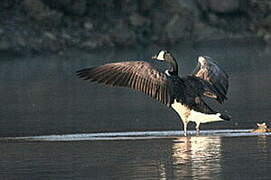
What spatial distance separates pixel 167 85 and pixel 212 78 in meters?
1.12

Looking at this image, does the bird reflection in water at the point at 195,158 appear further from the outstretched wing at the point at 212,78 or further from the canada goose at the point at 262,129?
the outstretched wing at the point at 212,78

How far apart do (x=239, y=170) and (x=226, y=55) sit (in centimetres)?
2235

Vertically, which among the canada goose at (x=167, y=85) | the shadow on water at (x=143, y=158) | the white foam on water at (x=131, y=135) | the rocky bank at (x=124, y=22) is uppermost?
the rocky bank at (x=124, y=22)

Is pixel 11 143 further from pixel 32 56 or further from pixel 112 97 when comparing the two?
pixel 32 56

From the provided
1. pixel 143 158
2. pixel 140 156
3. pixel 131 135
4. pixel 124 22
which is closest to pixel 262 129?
pixel 131 135

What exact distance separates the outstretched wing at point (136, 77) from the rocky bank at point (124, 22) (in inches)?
910

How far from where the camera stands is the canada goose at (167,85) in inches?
563

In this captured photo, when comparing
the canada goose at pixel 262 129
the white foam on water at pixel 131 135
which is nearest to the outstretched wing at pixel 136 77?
the white foam on water at pixel 131 135

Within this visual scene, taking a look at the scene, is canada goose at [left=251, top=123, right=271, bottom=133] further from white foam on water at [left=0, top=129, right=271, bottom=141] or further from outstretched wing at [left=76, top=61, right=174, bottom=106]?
outstretched wing at [left=76, top=61, right=174, bottom=106]

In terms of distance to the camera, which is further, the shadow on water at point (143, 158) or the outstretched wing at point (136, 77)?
the outstretched wing at point (136, 77)

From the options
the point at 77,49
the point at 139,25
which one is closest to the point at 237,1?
the point at 139,25

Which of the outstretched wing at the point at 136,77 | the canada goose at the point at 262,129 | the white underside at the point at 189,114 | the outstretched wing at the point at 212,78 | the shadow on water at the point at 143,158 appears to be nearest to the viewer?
the shadow on water at the point at 143,158

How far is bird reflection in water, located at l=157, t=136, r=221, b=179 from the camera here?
35.5 ft

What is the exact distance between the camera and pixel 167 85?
563 inches
